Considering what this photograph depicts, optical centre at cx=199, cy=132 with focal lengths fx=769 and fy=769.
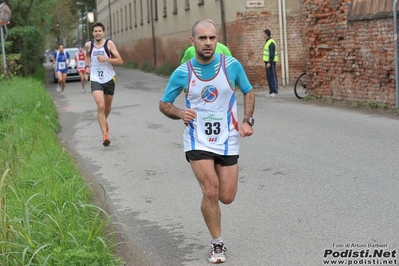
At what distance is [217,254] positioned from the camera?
18.5 ft

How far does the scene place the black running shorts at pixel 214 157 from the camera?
18.7 feet

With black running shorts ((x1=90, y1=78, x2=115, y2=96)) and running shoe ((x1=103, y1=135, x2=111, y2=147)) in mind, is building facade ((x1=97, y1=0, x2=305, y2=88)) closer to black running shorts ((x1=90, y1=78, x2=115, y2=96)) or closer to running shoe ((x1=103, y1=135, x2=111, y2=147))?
running shoe ((x1=103, y1=135, x2=111, y2=147))

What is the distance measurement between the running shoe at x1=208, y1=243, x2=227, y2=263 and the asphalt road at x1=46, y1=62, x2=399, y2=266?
9 cm

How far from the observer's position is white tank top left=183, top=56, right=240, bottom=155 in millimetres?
5680

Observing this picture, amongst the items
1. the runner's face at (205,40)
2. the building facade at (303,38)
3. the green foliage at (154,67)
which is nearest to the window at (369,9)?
the building facade at (303,38)

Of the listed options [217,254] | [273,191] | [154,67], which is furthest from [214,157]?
[154,67]

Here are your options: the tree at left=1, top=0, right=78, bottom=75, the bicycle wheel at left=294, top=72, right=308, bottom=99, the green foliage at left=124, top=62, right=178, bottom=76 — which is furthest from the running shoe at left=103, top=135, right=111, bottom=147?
the green foliage at left=124, top=62, right=178, bottom=76

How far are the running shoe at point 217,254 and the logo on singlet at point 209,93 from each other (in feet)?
3.52

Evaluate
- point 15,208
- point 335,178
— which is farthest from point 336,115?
point 15,208

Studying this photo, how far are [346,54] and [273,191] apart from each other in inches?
392

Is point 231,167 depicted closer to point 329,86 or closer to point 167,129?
point 167,129

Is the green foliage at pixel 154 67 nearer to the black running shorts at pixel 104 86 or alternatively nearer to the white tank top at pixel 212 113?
the black running shorts at pixel 104 86

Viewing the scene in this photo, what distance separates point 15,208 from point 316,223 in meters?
2.60

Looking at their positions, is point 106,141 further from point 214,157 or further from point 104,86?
point 214,157
